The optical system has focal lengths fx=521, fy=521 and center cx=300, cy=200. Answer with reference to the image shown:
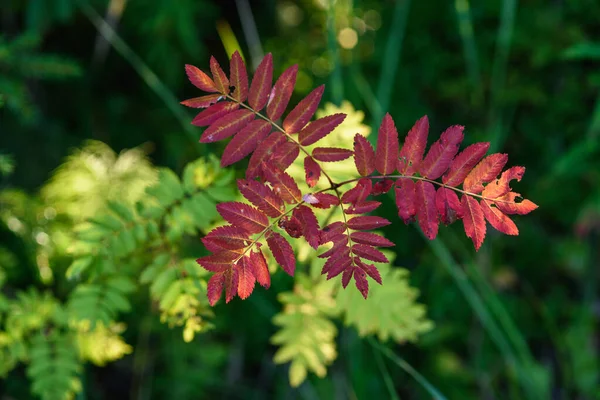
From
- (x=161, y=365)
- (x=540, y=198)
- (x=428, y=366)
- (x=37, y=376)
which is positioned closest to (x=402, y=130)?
(x=540, y=198)

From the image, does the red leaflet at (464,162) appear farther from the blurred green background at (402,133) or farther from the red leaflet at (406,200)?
the blurred green background at (402,133)

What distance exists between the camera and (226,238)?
0.71 m

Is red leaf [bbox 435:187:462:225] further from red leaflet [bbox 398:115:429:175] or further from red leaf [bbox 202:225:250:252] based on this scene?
red leaf [bbox 202:225:250:252]

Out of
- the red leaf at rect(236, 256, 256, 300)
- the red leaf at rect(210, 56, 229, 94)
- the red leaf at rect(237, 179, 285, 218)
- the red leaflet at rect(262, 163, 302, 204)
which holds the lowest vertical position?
the red leaf at rect(236, 256, 256, 300)

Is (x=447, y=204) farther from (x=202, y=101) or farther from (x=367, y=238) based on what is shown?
(x=202, y=101)

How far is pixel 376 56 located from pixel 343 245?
1.41m

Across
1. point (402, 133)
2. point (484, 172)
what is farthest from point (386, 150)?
point (402, 133)

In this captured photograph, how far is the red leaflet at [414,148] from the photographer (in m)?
0.72

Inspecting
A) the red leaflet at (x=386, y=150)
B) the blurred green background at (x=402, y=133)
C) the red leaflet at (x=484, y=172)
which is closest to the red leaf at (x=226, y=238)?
the red leaflet at (x=386, y=150)

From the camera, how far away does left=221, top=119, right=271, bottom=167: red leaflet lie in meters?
0.73

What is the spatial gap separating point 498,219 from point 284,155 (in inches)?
12.1

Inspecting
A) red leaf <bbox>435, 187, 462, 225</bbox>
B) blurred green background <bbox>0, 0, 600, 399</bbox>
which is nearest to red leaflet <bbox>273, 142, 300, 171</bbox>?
red leaf <bbox>435, 187, 462, 225</bbox>

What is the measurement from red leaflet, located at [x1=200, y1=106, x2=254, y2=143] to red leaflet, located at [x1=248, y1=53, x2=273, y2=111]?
0.02m

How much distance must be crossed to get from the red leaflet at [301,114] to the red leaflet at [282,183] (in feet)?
0.22
